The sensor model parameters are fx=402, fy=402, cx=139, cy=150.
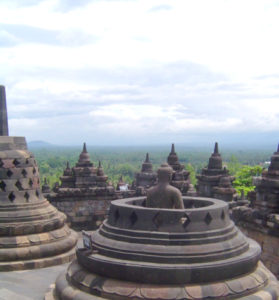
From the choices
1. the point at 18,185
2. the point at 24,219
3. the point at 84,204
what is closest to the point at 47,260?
the point at 24,219

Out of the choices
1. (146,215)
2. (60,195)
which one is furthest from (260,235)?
(60,195)

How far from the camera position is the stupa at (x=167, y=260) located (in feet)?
16.8

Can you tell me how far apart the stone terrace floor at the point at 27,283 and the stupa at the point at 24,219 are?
0.23 m

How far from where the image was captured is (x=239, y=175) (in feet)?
125

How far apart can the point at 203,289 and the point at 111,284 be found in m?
1.18

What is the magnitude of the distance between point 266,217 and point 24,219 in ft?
20.0

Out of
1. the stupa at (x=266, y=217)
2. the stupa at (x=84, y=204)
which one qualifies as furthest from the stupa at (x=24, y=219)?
the stupa at (x=84, y=204)

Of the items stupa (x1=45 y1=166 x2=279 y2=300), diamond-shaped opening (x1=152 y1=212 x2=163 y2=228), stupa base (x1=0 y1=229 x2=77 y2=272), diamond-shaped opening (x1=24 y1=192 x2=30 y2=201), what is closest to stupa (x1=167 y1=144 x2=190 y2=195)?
stupa base (x1=0 y1=229 x2=77 y2=272)

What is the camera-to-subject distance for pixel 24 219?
8.74 meters

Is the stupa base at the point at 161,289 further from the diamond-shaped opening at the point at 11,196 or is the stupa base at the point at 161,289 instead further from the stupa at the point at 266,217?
the stupa at the point at 266,217

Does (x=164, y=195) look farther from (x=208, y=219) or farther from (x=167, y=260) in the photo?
(x=167, y=260)

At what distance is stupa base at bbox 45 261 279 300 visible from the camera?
502 centimetres

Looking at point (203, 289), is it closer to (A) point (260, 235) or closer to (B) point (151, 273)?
(B) point (151, 273)

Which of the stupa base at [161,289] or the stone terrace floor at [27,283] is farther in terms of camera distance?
the stone terrace floor at [27,283]
